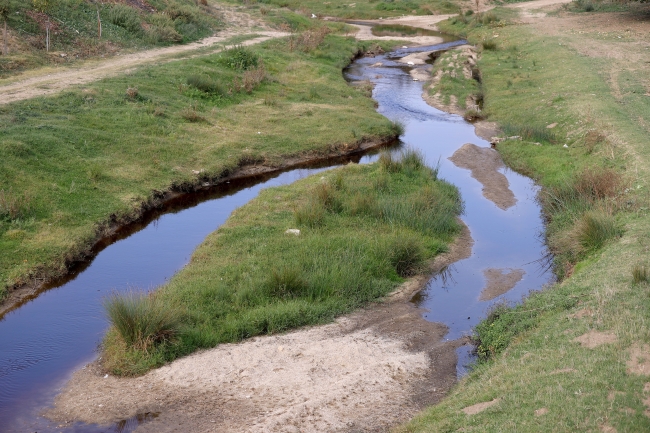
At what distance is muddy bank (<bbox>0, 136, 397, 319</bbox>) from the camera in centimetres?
1332

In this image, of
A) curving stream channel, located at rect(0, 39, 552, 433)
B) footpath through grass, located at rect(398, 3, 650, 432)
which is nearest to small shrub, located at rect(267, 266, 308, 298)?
curving stream channel, located at rect(0, 39, 552, 433)

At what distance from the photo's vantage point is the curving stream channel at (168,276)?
34.7 ft

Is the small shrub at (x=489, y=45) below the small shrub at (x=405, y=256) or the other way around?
the other way around

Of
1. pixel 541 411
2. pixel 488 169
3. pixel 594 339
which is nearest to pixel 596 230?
pixel 594 339

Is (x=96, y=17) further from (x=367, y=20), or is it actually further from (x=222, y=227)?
(x=367, y=20)

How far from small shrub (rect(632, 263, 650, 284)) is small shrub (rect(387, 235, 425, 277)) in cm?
482

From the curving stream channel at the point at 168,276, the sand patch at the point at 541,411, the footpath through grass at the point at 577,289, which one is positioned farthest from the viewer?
the curving stream channel at the point at 168,276

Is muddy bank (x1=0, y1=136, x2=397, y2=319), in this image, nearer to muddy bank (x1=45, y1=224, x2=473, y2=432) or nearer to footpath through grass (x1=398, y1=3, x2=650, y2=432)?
muddy bank (x1=45, y1=224, x2=473, y2=432)

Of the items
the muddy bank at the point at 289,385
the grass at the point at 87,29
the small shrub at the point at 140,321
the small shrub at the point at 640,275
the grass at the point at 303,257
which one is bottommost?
the muddy bank at the point at 289,385

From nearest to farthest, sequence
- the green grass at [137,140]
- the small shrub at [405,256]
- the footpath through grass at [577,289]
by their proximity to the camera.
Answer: the footpath through grass at [577,289] → the small shrub at [405,256] → the green grass at [137,140]

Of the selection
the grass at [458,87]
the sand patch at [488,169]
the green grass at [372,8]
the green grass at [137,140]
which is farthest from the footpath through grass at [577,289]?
the green grass at [372,8]

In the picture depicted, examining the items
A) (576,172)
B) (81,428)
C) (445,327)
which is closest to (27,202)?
(81,428)

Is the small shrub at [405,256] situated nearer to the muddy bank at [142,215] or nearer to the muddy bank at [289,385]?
the muddy bank at [289,385]

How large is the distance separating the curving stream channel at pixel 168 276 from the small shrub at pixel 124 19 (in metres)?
15.2
